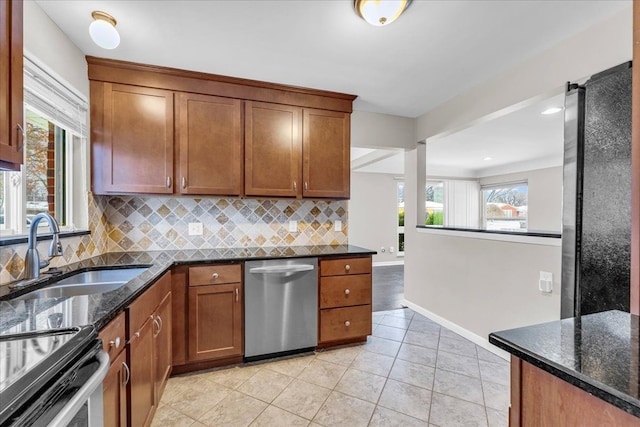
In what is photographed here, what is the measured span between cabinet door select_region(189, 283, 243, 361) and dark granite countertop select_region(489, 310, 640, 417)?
75.7 inches

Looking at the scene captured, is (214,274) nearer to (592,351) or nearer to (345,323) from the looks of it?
(345,323)

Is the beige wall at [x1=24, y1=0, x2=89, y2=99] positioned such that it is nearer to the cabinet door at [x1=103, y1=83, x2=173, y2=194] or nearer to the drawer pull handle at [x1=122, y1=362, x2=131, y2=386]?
the cabinet door at [x1=103, y1=83, x2=173, y2=194]

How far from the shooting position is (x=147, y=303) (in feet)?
5.11

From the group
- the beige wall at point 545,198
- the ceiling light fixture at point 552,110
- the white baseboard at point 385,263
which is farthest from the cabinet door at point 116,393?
the beige wall at point 545,198

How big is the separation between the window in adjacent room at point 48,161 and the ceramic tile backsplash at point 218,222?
15.6 inches

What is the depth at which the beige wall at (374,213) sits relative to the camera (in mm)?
6703

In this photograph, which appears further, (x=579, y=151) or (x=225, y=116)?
(x=225, y=116)

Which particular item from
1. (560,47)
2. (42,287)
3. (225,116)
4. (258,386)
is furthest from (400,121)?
(42,287)

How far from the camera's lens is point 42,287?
4.89ft

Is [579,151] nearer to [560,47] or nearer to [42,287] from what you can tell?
[560,47]

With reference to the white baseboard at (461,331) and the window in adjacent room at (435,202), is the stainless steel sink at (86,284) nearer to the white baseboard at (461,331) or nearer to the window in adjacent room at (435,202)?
the white baseboard at (461,331)

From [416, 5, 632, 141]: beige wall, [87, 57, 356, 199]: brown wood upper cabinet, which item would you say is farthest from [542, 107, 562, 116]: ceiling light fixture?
[87, 57, 356, 199]: brown wood upper cabinet

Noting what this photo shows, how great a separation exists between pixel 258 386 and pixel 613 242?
2.26 metres

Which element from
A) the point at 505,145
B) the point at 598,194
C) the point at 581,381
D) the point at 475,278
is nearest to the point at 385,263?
the point at 505,145
